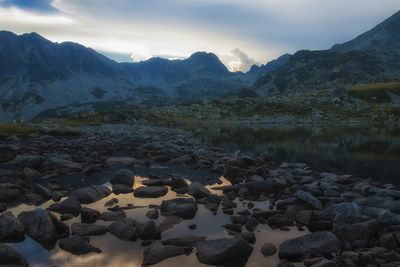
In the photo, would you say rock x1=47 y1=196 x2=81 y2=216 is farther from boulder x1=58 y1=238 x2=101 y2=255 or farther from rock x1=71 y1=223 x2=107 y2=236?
boulder x1=58 y1=238 x2=101 y2=255

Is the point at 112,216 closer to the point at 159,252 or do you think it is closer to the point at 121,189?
the point at 159,252

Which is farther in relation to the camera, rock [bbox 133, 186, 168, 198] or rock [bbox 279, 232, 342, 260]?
rock [bbox 133, 186, 168, 198]

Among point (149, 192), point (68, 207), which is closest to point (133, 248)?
point (68, 207)

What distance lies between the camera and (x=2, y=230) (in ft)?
35.2

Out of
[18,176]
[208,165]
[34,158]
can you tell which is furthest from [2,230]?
[208,165]

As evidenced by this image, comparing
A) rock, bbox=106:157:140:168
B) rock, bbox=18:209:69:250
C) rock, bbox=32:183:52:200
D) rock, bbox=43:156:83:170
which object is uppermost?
rock, bbox=18:209:69:250

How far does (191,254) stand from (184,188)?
26.8 ft

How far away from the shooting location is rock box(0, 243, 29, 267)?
8.78m

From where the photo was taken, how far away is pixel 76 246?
1015 centimetres

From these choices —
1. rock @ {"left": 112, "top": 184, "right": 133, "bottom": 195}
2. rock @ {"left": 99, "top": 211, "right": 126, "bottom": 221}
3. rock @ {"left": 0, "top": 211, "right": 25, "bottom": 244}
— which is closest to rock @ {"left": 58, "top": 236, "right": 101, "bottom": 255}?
rock @ {"left": 0, "top": 211, "right": 25, "bottom": 244}

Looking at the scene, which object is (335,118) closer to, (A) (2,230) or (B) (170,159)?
(B) (170,159)

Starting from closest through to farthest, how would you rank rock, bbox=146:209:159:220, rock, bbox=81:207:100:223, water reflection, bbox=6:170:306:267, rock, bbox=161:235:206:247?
water reflection, bbox=6:170:306:267 → rock, bbox=161:235:206:247 → rock, bbox=81:207:100:223 → rock, bbox=146:209:159:220

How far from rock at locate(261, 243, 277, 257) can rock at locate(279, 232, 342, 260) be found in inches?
10.6

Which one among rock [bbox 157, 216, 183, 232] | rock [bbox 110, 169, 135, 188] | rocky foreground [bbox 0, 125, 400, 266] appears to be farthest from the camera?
rock [bbox 110, 169, 135, 188]
